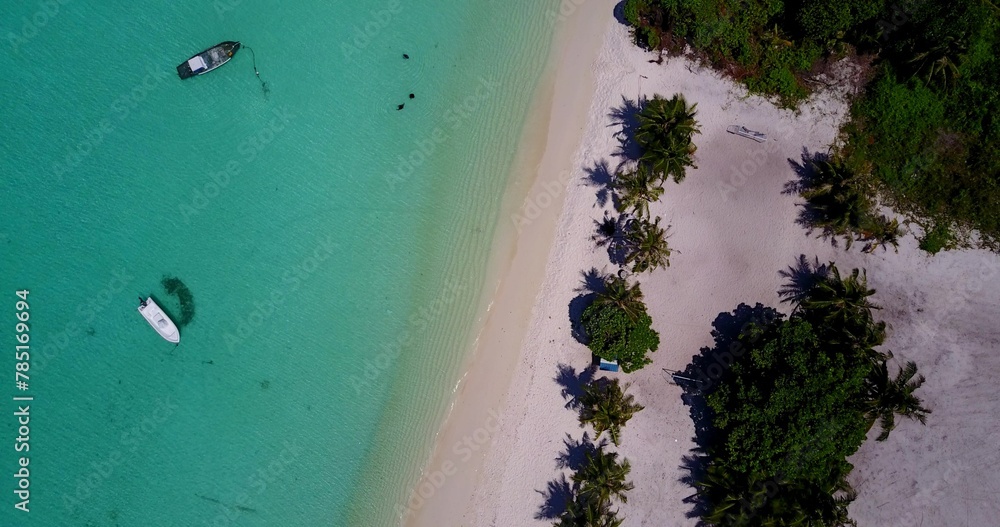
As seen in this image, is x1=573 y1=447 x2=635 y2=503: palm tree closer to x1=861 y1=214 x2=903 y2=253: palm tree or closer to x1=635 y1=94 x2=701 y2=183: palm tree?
x1=635 y1=94 x2=701 y2=183: palm tree

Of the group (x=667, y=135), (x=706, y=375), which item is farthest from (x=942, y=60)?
(x=706, y=375)

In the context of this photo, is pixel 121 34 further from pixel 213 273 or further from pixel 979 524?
pixel 979 524

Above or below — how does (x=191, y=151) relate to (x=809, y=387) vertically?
above

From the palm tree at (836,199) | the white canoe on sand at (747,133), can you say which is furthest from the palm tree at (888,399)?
the white canoe on sand at (747,133)

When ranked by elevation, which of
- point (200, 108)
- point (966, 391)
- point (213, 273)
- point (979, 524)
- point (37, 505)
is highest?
point (200, 108)

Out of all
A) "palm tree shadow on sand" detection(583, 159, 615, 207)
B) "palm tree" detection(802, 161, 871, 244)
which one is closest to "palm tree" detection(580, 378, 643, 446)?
"palm tree shadow on sand" detection(583, 159, 615, 207)

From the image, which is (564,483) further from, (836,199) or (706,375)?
(836,199)

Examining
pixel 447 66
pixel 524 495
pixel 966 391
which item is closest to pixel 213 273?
pixel 447 66
